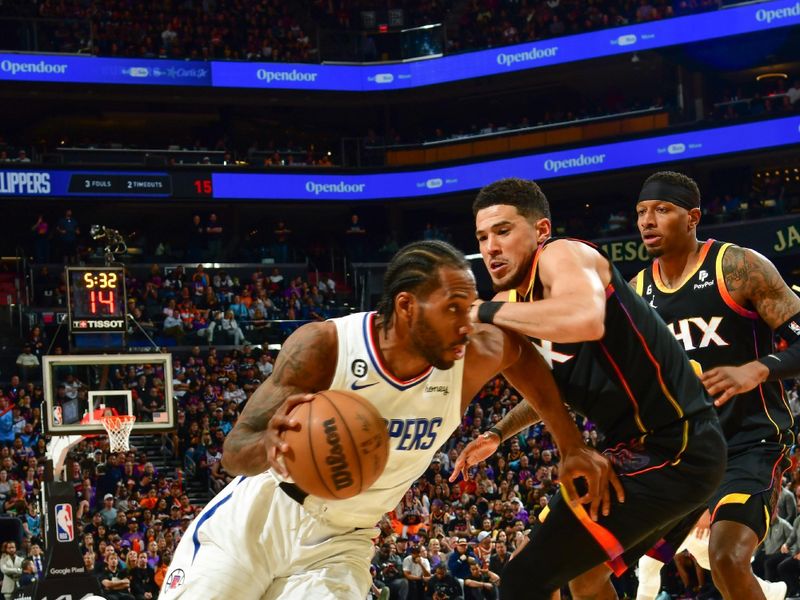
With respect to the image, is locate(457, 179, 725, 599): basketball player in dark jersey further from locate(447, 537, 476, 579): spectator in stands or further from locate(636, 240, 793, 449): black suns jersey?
locate(447, 537, 476, 579): spectator in stands

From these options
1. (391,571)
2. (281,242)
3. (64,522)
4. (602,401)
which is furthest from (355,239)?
(602,401)

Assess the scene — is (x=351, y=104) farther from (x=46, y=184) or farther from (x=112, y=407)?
(x=112, y=407)

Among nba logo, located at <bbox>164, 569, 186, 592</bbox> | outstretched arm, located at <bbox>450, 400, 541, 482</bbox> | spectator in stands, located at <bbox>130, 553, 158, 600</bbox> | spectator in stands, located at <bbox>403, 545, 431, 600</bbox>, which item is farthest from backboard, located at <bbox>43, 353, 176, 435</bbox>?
nba logo, located at <bbox>164, 569, 186, 592</bbox>

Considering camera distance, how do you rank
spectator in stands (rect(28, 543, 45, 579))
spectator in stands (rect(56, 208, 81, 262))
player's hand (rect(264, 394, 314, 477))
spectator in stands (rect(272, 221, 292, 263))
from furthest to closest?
spectator in stands (rect(272, 221, 292, 263)) → spectator in stands (rect(56, 208, 81, 262)) → spectator in stands (rect(28, 543, 45, 579)) → player's hand (rect(264, 394, 314, 477))

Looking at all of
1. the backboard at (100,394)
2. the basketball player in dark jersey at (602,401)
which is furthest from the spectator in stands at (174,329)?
the basketball player in dark jersey at (602,401)

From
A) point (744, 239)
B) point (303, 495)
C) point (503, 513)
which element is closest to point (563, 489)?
point (303, 495)

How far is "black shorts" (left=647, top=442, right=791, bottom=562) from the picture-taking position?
5398mm

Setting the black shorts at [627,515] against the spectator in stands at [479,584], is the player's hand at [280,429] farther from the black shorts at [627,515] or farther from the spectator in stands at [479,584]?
the spectator in stands at [479,584]

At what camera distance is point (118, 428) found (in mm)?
14969

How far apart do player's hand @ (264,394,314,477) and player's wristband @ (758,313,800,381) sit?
2.60 meters

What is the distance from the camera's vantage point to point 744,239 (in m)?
25.6

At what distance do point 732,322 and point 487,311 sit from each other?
1926 mm

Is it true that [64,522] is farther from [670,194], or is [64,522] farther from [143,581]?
[670,194]

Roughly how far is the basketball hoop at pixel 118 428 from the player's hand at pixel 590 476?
443 inches
